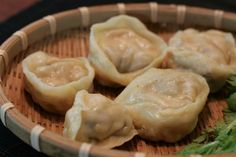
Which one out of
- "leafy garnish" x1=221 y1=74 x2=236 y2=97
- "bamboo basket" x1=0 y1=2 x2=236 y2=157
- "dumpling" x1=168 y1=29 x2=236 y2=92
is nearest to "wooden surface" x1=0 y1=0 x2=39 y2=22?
"bamboo basket" x1=0 y1=2 x2=236 y2=157

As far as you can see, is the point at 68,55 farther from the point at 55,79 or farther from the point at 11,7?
the point at 11,7

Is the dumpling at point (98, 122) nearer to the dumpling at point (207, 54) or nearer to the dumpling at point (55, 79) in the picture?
the dumpling at point (55, 79)

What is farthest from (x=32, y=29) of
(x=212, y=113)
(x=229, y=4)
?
(x=229, y=4)

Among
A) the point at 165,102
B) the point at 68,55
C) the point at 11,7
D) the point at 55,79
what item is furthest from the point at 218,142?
the point at 11,7

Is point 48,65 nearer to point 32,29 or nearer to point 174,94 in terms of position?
point 32,29

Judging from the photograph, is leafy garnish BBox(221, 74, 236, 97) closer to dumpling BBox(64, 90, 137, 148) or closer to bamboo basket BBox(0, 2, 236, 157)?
bamboo basket BBox(0, 2, 236, 157)

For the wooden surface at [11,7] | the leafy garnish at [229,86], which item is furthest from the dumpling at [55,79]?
the wooden surface at [11,7]
